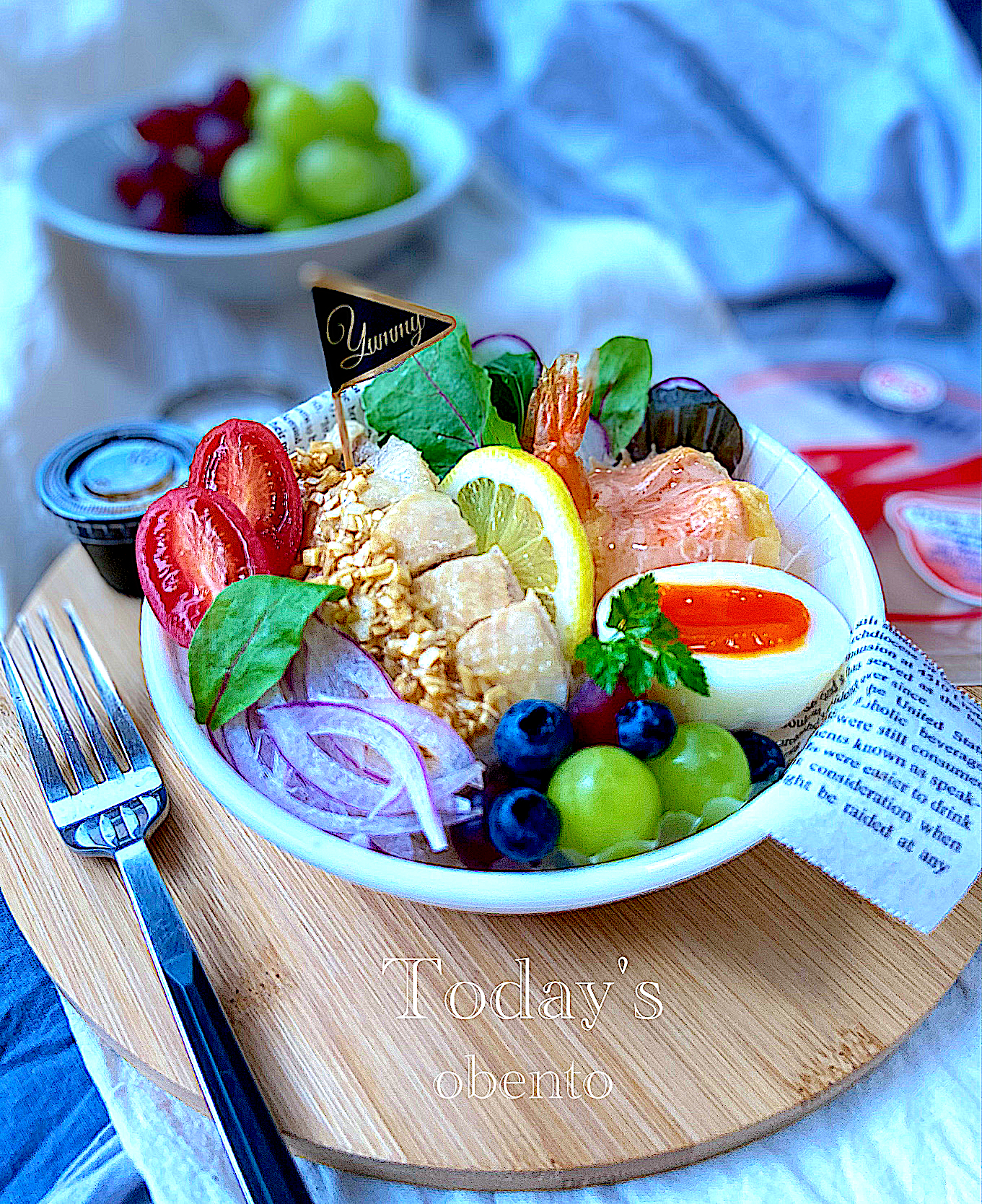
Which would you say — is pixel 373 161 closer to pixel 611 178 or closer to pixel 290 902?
pixel 611 178

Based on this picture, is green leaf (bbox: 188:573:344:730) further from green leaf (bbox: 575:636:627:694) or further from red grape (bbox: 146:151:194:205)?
red grape (bbox: 146:151:194:205)

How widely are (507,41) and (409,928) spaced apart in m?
1.76

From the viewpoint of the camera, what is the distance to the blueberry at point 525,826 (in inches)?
32.6

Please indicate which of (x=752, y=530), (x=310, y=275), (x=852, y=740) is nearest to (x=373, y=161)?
(x=310, y=275)

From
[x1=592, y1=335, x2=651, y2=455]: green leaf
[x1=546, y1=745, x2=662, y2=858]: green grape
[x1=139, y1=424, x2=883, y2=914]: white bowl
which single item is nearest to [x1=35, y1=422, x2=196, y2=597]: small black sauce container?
[x1=139, y1=424, x2=883, y2=914]: white bowl

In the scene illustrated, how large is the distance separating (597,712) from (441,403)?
0.39 m

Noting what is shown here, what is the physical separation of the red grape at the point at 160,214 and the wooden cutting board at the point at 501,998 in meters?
1.12

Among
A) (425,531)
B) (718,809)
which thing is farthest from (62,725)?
(718,809)

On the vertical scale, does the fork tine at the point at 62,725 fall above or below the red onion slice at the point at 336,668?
below

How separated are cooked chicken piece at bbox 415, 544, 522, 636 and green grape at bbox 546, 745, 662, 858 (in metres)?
0.16

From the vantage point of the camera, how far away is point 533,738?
86 centimetres

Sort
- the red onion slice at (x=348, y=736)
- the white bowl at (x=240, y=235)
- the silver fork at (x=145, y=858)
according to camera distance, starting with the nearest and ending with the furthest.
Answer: the silver fork at (x=145, y=858)
the red onion slice at (x=348, y=736)
the white bowl at (x=240, y=235)

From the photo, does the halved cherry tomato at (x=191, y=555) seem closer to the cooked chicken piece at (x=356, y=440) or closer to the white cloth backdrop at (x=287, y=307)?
the cooked chicken piece at (x=356, y=440)

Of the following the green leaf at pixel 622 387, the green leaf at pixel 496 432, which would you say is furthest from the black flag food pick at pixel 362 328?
the green leaf at pixel 622 387
